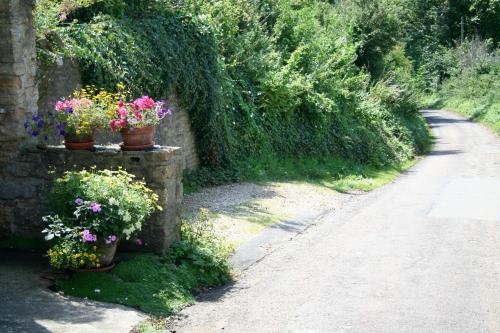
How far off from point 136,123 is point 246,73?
1071 centimetres

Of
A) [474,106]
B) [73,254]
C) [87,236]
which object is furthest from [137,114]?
[474,106]

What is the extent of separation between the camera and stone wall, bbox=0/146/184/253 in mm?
8172

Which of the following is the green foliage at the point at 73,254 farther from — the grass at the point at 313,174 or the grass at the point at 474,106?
the grass at the point at 474,106

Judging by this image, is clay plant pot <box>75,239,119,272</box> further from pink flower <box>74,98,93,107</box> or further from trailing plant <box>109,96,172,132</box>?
pink flower <box>74,98,93,107</box>

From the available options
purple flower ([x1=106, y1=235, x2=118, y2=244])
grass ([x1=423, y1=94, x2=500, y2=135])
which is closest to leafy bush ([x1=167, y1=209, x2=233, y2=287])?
purple flower ([x1=106, y1=235, x2=118, y2=244])

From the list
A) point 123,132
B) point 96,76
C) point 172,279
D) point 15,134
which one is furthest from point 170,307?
point 96,76

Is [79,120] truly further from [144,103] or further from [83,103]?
[144,103]

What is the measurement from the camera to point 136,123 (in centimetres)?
813

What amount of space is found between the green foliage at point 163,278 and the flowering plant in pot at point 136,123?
1.43m

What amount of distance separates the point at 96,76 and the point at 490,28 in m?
56.0

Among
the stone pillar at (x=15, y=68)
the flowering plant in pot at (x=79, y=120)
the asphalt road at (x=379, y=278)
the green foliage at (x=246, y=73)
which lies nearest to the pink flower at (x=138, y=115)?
the flowering plant in pot at (x=79, y=120)

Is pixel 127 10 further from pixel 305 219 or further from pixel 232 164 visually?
pixel 305 219

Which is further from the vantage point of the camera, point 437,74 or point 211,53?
point 437,74

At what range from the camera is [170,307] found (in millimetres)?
7141
